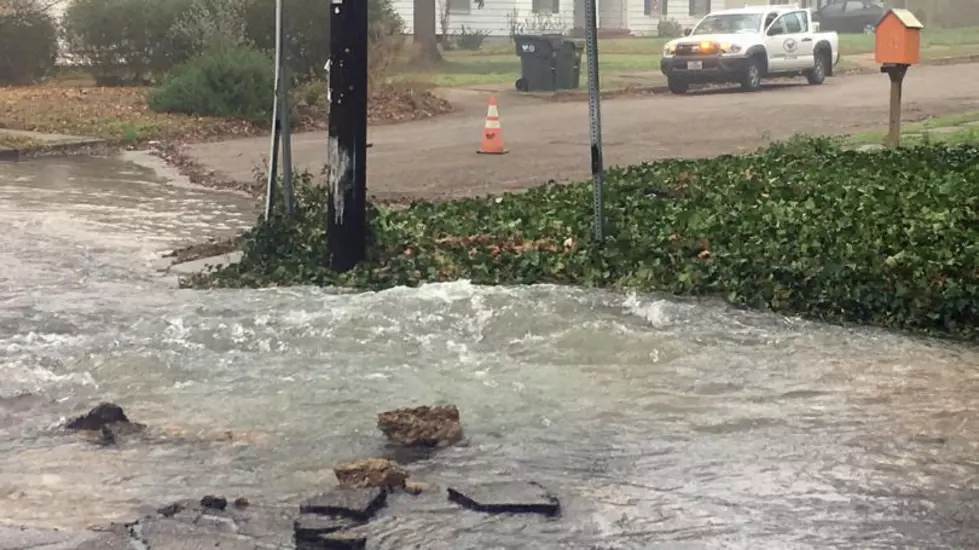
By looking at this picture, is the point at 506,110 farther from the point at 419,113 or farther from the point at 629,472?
the point at 629,472

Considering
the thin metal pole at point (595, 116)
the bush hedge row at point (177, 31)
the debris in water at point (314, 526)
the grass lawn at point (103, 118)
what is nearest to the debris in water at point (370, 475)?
the debris in water at point (314, 526)

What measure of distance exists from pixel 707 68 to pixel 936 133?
11379mm

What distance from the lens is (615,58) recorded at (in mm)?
38469

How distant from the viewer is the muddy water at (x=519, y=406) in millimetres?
5055

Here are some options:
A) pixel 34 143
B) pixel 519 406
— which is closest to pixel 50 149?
pixel 34 143

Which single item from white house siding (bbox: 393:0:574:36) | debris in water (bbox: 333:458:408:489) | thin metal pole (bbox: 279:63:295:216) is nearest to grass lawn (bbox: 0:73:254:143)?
thin metal pole (bbox: 279:63:295:216)

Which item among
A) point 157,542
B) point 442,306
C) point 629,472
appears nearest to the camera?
point 157,542

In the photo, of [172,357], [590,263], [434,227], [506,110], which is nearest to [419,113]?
[506,110]

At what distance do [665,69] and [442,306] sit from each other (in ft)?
68.4

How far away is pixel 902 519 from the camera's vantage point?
496 centimetres

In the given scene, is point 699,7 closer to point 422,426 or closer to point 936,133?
point 936,133

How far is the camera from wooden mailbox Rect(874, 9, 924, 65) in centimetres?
1425

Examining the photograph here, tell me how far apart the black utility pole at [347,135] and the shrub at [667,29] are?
42.7 metres

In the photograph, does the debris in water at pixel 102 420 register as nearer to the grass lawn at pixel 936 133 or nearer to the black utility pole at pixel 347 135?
the black utility pole at pixel 347 135
